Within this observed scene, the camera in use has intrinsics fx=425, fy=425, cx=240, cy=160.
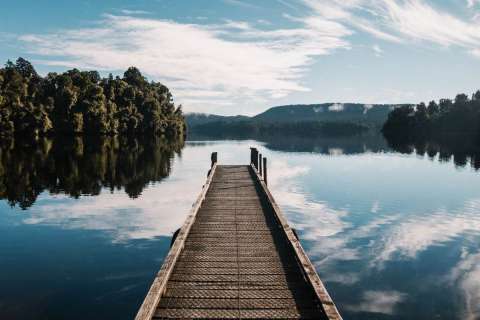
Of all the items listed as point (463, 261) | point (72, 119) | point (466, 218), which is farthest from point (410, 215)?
point (72, 119)

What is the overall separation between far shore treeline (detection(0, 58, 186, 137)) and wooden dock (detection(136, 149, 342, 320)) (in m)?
66.1

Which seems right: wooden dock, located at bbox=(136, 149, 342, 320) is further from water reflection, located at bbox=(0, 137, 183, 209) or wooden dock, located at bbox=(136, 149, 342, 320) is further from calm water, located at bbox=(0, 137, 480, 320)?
water reflection, located at bbox=(0, 137, 183, 209)

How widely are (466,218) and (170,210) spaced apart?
17.1 m

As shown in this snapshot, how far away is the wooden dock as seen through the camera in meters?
9.05

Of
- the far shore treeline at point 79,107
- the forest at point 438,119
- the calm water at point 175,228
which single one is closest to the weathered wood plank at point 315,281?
the calm water at point 175,228

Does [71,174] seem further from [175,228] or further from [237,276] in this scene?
[237,276]

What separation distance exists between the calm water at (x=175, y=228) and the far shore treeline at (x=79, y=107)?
39505 millimetres

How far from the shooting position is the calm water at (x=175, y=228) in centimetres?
1242

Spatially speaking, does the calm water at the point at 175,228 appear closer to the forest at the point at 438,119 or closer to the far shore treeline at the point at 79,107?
the far shore treeline at the point at 79,107

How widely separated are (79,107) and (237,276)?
3509 inches

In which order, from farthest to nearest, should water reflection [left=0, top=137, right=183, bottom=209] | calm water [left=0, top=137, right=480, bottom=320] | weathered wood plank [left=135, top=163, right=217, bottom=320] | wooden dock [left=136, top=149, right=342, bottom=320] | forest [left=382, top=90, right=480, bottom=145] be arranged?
forest [left=382, top=90, right=480, bottom=145] < water reflection [left=0, top=137, right=183, bottom=209] < calm water [left=0, top=137, right=480, bottom=320] < wooden dock [left=136, top=149, right=342, bottom=320] < weathered wood plank [left=135, top=163, right=217, bottom=320]

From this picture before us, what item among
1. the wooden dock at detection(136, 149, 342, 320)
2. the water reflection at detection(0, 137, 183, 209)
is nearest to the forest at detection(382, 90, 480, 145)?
the water reflection at detection(0, 137, 183, 209)

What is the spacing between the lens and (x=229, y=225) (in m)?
16.6

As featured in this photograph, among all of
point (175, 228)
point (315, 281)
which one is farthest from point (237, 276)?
point (175, 228)
